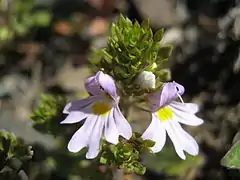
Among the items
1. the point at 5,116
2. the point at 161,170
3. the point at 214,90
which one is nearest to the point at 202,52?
the point at 214,90

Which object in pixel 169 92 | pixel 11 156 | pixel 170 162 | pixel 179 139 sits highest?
pixel 169 92

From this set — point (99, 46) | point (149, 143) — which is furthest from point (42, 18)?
point (149, 143)

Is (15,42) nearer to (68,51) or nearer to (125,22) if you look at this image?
(68,51)

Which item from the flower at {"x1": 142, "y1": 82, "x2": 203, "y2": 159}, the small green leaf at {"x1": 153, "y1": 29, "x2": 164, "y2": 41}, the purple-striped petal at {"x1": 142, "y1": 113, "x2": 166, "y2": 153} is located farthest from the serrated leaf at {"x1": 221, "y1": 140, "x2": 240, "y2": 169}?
the small green leaf at {"x1": 153, "y1": 29, "x2": 164, "y2": 41}

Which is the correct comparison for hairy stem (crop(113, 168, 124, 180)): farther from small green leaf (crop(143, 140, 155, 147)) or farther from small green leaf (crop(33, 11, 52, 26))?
small green leaf (crop(33, 11, 52, 26))

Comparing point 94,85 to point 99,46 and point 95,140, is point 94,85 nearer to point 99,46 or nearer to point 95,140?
point 95,140

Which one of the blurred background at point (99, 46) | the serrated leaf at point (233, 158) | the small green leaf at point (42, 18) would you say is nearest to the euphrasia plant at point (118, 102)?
the serrated leaf at point (233, 158)
